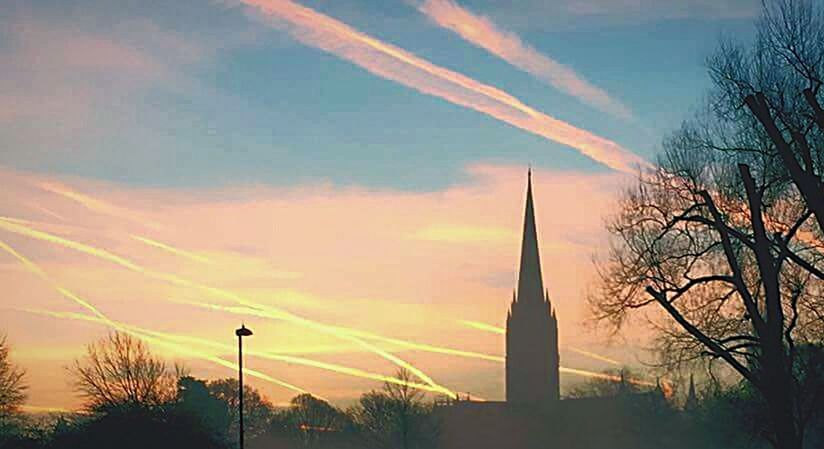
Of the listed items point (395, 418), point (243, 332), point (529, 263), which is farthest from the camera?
point (529, 263)

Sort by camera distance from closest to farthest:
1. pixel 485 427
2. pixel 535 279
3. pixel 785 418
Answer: pixel 785 418 < pixel 485 427 < pixel 535 279

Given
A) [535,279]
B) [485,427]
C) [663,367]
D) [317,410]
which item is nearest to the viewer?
[663,367]

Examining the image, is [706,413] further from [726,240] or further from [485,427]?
[726,240]

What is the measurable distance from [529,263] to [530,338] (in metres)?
11.2

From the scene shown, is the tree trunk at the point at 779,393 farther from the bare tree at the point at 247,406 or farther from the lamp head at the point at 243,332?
the bare tree at the point at 247,406

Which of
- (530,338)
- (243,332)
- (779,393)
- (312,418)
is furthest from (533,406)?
(779,393)

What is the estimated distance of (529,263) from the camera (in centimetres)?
16462

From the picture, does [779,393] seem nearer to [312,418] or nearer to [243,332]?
[243,332]

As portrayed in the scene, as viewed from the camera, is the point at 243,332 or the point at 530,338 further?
the point at 530,338

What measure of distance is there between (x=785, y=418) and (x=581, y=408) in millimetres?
102704

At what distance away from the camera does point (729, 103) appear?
27781 mm

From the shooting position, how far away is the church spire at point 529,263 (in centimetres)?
16250

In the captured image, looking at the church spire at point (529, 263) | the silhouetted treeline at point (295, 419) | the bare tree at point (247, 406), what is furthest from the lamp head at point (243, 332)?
the church spire at point (529, 263)

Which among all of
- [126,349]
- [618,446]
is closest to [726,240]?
[126,349]
